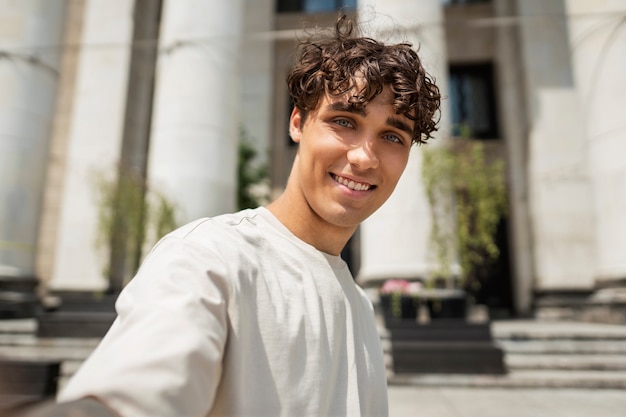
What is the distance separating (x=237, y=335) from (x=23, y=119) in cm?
1171

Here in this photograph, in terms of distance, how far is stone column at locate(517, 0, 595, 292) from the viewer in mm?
11500

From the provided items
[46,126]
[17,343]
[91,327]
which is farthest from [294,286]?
[46,126]

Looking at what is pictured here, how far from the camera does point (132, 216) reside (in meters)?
9.14

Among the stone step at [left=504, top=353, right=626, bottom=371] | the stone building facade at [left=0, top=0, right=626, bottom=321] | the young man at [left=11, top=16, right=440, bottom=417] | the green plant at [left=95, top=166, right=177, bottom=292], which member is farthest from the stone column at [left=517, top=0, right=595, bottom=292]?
the young man at [left=11, top=16, right=440, bottom=417]

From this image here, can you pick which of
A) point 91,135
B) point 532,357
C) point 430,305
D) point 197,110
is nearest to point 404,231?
point 430,305

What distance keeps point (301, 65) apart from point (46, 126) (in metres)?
11.6

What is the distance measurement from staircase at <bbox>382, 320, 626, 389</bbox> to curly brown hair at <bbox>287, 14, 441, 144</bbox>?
5119 millimetres

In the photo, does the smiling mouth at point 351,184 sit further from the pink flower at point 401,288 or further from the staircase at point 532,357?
the pink flower at point 401,288

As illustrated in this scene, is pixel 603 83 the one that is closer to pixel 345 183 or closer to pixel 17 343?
pixel 345 183

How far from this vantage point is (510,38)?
13711 millimetres

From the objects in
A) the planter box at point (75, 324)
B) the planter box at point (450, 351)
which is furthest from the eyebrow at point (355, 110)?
the planter box at point (75, 324)

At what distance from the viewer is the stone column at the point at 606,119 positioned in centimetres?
851

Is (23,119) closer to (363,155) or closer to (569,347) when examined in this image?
(363,155)

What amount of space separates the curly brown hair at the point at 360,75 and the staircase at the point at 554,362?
16.8 feet
